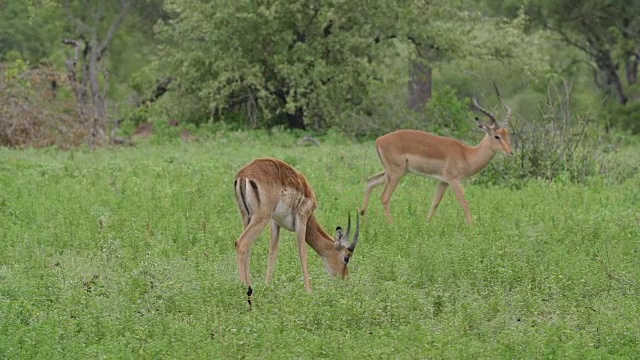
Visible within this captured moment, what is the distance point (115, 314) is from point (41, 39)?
24709 mm

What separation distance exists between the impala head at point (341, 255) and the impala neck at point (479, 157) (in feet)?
12.8

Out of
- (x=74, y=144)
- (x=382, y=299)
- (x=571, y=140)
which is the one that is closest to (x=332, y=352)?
(x=382, y=299)

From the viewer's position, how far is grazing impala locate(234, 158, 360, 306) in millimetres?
7500

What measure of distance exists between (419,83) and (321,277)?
16839 mm

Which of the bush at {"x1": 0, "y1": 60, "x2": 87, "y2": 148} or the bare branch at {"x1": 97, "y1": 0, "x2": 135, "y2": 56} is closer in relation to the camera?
the bush at {"x1": 0, "y1": 60, "x2": 87, "y2": 148}

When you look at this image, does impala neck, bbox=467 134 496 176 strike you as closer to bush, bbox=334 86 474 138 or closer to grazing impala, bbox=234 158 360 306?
grazing impala, bbox=234 158 360 306

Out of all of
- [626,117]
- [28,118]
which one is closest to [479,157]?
[28,118]

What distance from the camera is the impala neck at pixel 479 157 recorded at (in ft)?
38.0

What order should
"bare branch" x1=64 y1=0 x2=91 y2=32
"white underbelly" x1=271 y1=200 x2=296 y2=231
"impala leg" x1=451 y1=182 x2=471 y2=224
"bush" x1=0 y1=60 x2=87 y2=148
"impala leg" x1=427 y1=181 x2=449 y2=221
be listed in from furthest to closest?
1. "bare branch" x1=64 y1=0 x2=91 y2=32
2. "bush" x1=0 y1=60 x2=87 y2=148
3. "impala leg" x1=427 y1=181 x2=449 y2=221
4. "impala leg" x1=451 y1=182 x2=471 y2=224
5. "white underbelly" x1=271 y1=200 x2=296 y2=231

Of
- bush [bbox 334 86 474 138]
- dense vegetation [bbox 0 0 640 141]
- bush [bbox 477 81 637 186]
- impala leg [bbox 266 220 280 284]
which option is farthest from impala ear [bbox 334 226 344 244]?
bush [bbox 334 86 474 138]

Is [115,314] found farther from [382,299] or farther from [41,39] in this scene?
[41,39]

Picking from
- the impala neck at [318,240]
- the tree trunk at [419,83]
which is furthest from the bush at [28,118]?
the impala neck at [318,240]

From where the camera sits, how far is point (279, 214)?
7793 millimetres

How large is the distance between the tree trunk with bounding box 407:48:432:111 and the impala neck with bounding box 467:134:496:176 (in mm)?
10400
